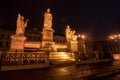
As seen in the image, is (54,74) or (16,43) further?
(16,43)

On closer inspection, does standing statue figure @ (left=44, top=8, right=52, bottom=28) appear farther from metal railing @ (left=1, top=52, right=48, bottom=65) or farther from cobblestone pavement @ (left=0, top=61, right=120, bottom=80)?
cobblestone pavement @ (left=0, top=61, right=120, bottom=80)

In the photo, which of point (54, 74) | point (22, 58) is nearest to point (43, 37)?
point (22, 58)

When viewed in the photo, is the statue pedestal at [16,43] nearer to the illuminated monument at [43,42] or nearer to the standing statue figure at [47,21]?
the illuminated monument at [43,42]

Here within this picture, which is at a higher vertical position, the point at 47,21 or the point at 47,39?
the point at 47,21

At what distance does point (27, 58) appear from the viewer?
11.2 meters

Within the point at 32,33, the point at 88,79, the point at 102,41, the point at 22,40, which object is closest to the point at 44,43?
the point at 22,40

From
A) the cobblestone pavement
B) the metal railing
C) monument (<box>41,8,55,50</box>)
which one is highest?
monument (<box>41,8,55,50</box>)

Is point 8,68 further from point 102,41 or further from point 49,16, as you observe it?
point 102,41

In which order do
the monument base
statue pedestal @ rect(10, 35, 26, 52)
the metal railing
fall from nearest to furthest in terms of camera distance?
the metal railing
statue pedestal @ rect(10, 35, 26, 52)
the monument base

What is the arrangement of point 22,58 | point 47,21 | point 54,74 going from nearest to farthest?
point 54,74, point 22,58, point 47,21

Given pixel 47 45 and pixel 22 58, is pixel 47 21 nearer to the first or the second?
pixel 47 45

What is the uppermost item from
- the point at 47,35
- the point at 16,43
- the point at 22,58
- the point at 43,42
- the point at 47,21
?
the point at 47,21

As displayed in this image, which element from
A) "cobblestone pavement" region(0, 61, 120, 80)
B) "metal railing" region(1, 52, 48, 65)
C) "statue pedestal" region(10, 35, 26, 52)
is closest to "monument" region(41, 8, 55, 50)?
"statue pedestal" region(10, 35, 26, 52)

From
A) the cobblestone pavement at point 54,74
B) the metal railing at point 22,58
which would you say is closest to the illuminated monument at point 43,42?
the metal railing at point 22,58
